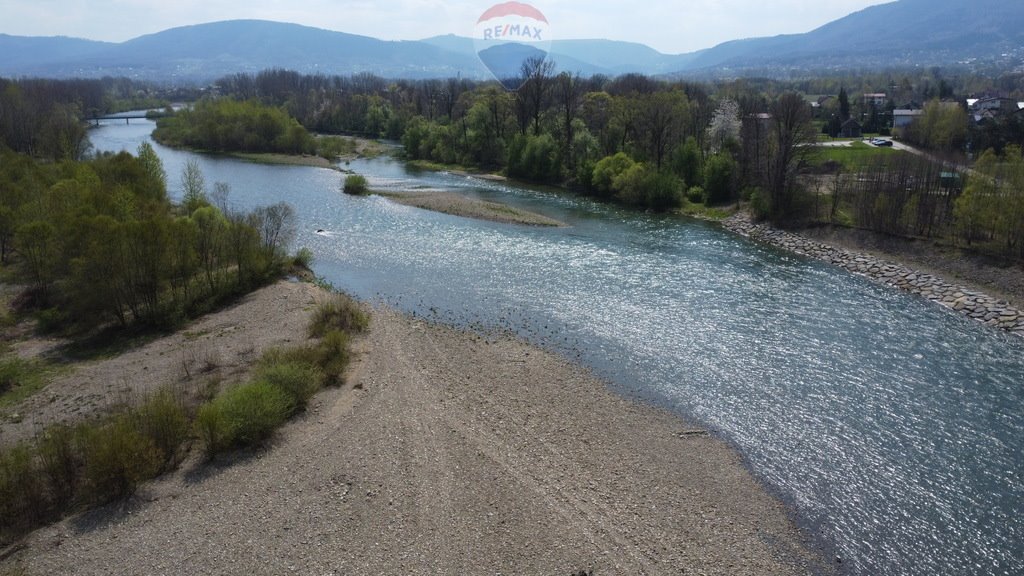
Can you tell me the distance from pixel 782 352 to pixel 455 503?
14.0 m

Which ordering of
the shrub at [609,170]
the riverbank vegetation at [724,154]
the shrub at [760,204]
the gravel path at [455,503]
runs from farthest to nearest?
1. the shrub at [609,170]
2. the shrub at [760,204]
3. the riverbank vegetation at [724,154]
4. the gravel path at [455,503]

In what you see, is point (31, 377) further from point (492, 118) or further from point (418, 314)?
point (492, 118)

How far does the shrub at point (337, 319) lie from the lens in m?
23.2

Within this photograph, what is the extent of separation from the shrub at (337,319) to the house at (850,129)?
249 ft

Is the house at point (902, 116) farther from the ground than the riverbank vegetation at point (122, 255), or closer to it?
farther from the ground

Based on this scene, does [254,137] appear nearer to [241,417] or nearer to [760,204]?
[760,204]

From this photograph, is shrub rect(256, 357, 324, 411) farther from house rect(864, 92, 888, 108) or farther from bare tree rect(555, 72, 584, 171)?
house rect(864, 92, 888, 108)

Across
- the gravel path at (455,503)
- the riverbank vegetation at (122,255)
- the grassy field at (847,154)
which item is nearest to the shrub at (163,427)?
the gravel path at (455,503)

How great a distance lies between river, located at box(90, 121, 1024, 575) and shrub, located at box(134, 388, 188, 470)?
11651mm

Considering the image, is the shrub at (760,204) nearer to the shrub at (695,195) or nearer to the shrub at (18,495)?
the shrub at (695,195)

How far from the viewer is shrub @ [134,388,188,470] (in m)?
15.0

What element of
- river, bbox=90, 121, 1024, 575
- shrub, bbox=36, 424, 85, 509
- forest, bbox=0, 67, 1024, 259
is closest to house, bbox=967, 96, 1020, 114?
forest, bbox=0, 67, 1024, 259

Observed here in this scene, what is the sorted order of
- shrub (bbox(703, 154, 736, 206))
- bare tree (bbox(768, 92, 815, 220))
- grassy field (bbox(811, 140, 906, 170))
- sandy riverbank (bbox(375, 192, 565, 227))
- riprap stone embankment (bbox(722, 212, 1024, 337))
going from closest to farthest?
riprap stone embankment (bbox(722, 212, 1024, 337)) < bare tree (bbox(768, 92, 815, 220)) < sandy riverbank (bbox(375, 192, 565, 227)) < grassy field (bbox(811, 140, 906, 170)) < shrub (bbox(703, 154, 736, 206))

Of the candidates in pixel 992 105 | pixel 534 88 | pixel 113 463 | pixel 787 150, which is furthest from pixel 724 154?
pixel 992 105
